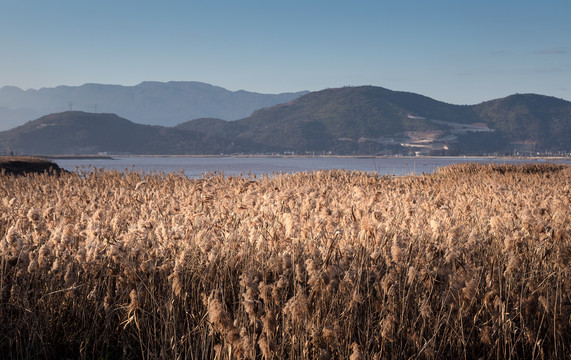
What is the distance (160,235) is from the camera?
6.55m

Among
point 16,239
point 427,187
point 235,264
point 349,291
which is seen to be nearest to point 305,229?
point 235,264

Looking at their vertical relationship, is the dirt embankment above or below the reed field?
above

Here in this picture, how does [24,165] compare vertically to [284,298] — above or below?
above

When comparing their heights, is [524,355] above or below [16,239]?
below

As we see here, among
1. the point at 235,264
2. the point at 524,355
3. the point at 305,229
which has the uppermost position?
the point at 305,229

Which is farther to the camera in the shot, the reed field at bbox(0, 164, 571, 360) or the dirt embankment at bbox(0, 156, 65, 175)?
the dirt embankment at bbox(0, 156, 65, 175)

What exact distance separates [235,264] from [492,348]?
9.58 ft

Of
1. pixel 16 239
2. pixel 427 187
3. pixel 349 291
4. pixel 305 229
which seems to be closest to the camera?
pixel 349 291

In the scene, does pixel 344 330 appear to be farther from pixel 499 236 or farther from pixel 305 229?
pixel 499 236

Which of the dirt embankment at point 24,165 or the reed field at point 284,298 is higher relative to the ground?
the dirt embankment at point 24,165

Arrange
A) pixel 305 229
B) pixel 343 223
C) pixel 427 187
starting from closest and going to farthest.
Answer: pixel 305 229 < pixel 343 223 < pixel 427 187

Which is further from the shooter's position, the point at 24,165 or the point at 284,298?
the point at 24,165

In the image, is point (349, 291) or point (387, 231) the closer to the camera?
point (349, 291)

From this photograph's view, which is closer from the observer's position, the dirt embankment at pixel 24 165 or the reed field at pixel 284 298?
the reed field at pixel 284 298
